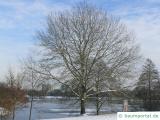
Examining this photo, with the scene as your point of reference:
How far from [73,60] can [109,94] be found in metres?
4.89

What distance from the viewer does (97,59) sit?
128 ft

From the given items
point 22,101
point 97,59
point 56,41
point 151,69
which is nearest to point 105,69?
point 97,59

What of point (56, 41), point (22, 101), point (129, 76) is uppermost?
point (56, 41)

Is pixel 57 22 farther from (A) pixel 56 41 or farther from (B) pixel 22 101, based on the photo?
(B) pixel 22 101

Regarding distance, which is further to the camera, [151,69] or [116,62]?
[151,69]

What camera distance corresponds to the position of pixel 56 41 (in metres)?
39.4

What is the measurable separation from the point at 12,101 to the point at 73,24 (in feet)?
30.6

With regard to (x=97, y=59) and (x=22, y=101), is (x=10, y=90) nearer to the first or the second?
(x=22, y=101)

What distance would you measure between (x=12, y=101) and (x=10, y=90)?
97.3 inches

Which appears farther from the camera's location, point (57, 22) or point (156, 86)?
point (156, 86)

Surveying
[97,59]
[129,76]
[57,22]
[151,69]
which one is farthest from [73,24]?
[151,69]

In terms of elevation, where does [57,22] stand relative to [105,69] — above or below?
above

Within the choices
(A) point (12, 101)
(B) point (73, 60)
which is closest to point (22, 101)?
(A) point (12, 101)

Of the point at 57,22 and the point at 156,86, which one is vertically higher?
the point at 57,22
